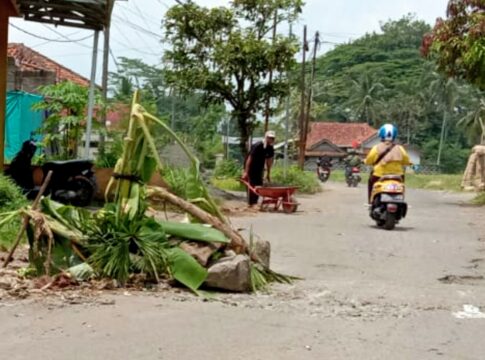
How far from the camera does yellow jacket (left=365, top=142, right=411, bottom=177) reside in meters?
13.4

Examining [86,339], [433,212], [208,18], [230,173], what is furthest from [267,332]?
[230,173]

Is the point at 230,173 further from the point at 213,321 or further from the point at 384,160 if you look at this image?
the point at 213,321

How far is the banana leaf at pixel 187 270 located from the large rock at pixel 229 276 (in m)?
0.08

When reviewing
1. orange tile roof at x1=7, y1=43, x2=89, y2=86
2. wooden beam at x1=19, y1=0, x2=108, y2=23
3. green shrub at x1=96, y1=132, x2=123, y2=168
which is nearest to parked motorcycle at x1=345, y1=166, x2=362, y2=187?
orange tile roof at x1=7, y1=43, x2=89, y2=86

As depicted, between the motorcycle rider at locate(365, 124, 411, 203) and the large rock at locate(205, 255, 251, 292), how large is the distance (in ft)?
23.7

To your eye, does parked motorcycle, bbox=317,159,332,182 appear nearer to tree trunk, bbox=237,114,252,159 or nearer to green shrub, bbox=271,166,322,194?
green shrub, bbox=271,166,322,194

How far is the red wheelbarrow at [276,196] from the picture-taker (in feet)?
53.9

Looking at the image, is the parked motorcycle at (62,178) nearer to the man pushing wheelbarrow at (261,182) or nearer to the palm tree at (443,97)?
the man pushing wheelbarrow at (261,182)

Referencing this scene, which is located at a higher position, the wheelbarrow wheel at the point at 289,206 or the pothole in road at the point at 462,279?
the wheelbarrow wheel at the point at 289,206

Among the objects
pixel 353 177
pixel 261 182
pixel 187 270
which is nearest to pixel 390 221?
pixel 261 182

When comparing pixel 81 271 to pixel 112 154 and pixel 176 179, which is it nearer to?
pixel 176 179

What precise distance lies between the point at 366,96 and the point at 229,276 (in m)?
87.1

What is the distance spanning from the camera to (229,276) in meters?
6.60

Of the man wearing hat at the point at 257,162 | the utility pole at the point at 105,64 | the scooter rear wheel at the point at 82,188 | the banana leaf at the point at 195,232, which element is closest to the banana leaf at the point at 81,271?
the banana leaf at the point at 195,232
